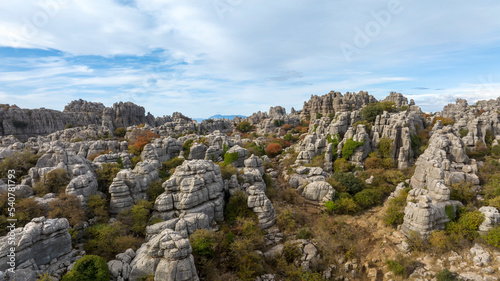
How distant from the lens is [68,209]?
1827 cm

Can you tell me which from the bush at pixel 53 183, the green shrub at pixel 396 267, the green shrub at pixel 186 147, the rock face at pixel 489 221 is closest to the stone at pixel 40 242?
the bush at pixel 53 183

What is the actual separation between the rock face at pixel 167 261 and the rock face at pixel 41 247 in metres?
4.51

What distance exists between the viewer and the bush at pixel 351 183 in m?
30.4

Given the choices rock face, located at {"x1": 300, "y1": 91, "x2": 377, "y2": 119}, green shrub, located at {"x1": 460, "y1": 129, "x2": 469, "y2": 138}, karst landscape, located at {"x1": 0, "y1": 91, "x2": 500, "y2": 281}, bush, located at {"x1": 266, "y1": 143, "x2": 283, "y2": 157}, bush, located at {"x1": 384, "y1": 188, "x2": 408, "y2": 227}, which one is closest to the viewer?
karst landscape, located at {"x1": 0, "y1": 91, "x2": 500, "y2": 281}

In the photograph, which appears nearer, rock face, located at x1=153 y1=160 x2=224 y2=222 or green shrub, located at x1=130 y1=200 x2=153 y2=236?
green shrub, located at x1=130 y1=200 x2=153 y2=236

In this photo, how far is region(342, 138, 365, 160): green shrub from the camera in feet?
123

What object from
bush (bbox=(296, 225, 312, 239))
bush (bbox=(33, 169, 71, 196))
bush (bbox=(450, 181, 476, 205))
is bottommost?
bush (bbox=(296, 225, 312, 239))

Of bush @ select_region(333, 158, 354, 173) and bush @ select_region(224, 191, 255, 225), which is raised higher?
bush @ select_region(333, 158, 354, 173)

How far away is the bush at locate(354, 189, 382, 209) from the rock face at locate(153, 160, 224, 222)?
1615cm

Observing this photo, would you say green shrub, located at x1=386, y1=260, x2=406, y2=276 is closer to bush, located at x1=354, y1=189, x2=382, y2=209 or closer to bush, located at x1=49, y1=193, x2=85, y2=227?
bush, located at x1=354, y1=189, x2=382, y2=209

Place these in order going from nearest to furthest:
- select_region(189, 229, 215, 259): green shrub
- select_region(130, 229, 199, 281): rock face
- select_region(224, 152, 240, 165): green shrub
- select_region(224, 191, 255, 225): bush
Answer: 1. select_region(130, 229, 199, 281): rock face
2. select_region(189, 229, 215, 259): green shrub
3. select_region(224, 191, 255, 225): bush
4. select_region(224, 152, 240, 165): green shrub

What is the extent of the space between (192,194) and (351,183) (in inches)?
796

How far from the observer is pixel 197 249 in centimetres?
1789

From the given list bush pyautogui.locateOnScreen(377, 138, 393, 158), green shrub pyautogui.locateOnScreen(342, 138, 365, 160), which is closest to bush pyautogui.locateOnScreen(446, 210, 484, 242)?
bush pyautogui.locateOnScreen(377, 138, 393, 158)
